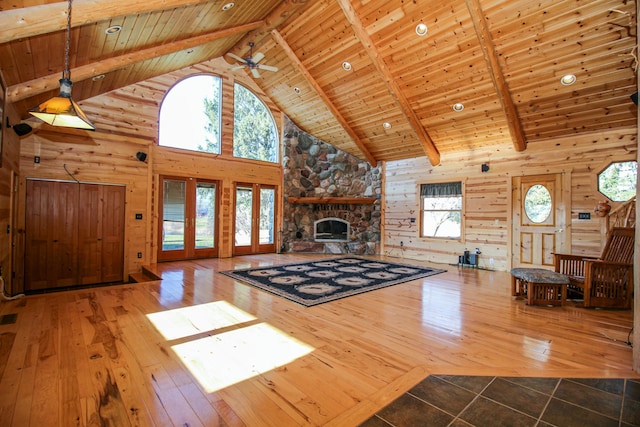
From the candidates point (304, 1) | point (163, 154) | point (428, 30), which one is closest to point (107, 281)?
point (163, 154)

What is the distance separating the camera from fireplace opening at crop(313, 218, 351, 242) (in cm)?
887

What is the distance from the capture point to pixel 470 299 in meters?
4.27

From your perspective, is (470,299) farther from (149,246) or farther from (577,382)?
(149,246)

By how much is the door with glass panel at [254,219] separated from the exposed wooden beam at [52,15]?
5.12 meters

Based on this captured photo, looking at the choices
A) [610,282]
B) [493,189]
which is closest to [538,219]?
[493,189]

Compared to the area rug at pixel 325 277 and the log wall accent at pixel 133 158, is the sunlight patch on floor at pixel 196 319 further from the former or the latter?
the log wall accent at pixel 133 158

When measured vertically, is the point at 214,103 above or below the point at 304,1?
below

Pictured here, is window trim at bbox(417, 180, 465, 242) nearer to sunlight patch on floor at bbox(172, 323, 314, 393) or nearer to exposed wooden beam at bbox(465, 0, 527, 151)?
exposed wooden beam at bbox(465, 0, 527, 151)

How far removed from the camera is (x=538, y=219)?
602cm

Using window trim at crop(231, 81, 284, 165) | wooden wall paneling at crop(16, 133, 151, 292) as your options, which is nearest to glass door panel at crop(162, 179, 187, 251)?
wooden wall paneling at crop(16, 133, 151, 292)

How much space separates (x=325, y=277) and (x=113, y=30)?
457 centimetres

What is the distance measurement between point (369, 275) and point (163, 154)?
510 centimetres

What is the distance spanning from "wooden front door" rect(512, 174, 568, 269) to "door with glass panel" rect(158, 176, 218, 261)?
22.3 ft

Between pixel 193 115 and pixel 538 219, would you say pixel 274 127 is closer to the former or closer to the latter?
pixel 193 115
